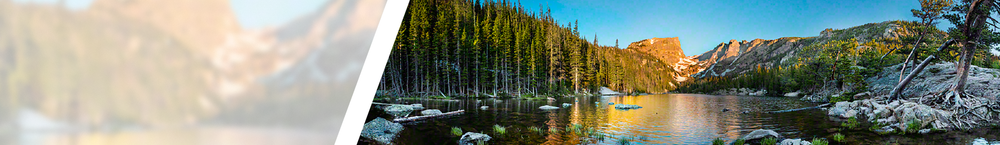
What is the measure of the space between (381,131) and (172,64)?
23.4 feet

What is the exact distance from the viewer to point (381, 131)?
8.42 metres

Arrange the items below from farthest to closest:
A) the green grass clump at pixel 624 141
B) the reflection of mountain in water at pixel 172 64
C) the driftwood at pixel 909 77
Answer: the driftwood at pixel 909 77, the green grass clump at pixel 624 141, the reflection of mountain in water at pixel 172 64

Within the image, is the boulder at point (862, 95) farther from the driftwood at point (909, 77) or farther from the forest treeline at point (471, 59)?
the forest treeline at point (471, 59)

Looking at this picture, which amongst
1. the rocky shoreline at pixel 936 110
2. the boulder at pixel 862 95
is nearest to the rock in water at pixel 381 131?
the rocky shoreline at pixel 936 110

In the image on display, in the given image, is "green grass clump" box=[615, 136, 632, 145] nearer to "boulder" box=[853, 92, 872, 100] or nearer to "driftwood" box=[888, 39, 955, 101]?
"driftwood" box=[888, 39, 955, 101]

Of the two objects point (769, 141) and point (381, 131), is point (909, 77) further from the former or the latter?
point (381, 131)

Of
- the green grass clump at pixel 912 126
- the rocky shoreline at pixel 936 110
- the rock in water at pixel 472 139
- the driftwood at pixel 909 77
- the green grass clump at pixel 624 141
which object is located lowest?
the green grass clump at pixel 624 141

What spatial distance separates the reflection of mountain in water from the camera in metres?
1.25

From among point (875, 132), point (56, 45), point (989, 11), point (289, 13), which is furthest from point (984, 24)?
point (56, 45)

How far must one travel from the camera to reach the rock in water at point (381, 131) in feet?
25.8

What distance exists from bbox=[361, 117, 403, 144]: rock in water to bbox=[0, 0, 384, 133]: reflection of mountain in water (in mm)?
5972

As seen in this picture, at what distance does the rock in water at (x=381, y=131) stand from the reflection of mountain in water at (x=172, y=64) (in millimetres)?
5972

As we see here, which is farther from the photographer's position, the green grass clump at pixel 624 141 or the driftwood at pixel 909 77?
the driftwood at pixel 909 77

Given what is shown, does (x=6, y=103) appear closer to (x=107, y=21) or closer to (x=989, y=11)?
(x=107, y=21)
